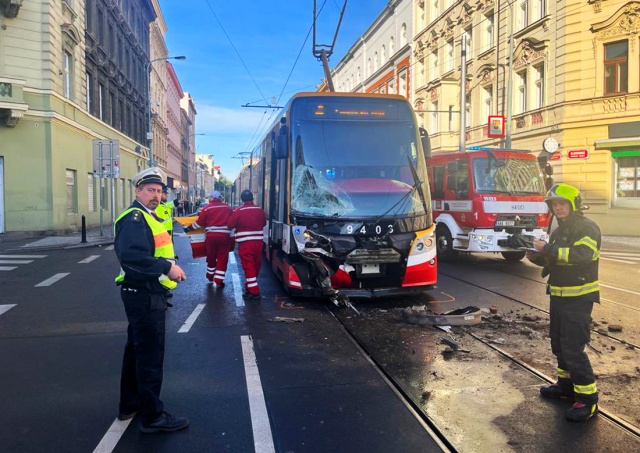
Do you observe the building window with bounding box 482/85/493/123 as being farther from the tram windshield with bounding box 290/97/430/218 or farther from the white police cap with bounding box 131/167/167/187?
the white police cap with bounding box 131/167/167/187

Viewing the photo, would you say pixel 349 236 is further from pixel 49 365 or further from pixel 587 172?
pixel 587 172

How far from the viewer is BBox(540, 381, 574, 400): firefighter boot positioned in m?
4.07

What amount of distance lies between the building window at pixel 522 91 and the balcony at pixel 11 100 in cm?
2195

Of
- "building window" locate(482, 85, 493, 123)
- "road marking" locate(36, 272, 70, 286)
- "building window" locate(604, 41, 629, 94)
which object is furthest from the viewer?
"building window" locate(482, 85, 493, 123)

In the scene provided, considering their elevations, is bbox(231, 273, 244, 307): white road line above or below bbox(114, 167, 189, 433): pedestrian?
below

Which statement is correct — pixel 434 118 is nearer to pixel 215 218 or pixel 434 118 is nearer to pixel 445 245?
pixel 445 245

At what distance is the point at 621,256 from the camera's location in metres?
14.6

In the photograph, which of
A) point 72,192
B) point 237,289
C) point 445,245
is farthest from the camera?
point 72,192

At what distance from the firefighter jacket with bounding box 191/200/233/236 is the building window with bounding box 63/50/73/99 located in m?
15.7

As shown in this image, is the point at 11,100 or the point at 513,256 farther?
the point at 11,100

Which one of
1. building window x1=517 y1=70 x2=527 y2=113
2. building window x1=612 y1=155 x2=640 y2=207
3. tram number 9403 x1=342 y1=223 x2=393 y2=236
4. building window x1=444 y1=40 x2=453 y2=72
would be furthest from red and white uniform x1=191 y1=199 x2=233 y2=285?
building window x1=444 y1=40 x2=453 y2=72

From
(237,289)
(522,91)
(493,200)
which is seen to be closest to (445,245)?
(493,200)

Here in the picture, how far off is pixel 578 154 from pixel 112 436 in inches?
869

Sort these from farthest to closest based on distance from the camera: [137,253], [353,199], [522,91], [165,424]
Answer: [522,91], [353,199], [165,424], [137,253]
